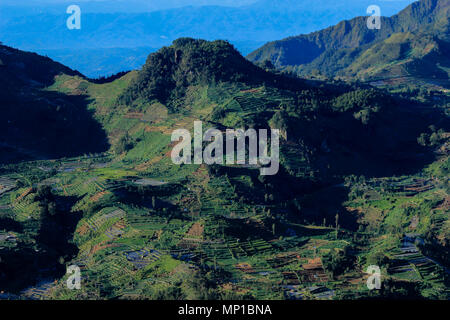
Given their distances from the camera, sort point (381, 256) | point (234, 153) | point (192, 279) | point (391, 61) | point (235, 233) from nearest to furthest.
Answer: point (192, 279) < point (381, 256) < point (235, 233) < point (234, 153) < point (391, 61)

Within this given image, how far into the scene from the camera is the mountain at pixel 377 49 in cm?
12550

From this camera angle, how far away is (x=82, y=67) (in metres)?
183

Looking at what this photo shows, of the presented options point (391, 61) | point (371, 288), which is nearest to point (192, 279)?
point (371, 288)

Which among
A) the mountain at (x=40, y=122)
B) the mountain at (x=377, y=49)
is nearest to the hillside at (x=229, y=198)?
A: the mountain at (x=40, y=122)

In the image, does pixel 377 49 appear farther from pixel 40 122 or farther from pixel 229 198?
pixel 229 198

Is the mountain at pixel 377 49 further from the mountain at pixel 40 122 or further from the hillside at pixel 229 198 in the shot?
the mountain at pixel 40 122

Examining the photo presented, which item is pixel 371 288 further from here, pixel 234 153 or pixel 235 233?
pixel 234 153

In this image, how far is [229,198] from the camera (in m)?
52.2

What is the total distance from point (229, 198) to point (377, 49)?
337 ft

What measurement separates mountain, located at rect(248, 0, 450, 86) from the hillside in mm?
39602

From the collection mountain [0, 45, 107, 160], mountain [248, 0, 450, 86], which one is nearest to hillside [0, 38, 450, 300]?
mountain [0, 45, 107, 160]

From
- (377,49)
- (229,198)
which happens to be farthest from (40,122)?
(377,49)

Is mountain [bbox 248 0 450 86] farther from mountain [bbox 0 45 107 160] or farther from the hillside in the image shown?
mountain [bbox 0 45 107 160]

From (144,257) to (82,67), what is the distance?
150466 millimetres
